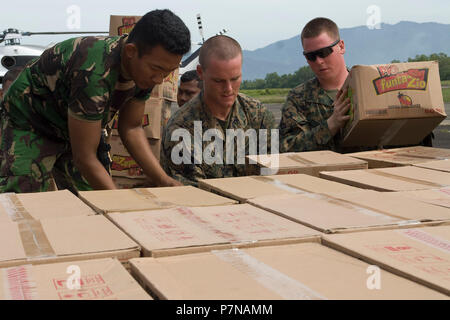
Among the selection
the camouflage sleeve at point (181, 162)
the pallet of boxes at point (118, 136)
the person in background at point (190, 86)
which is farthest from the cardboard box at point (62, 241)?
the person in background at point (190, 86)

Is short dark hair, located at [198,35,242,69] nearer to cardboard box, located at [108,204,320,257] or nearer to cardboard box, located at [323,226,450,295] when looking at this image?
cardboard box, located at [108,204,320,257]

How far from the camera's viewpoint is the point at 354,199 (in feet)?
5.98

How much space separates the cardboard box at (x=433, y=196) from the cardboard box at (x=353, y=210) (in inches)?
2.1

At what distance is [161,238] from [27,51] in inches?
690

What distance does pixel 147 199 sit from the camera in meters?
1.91

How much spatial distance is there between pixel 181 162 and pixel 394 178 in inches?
45.4

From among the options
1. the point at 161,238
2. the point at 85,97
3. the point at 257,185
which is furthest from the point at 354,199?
the point at 85,97

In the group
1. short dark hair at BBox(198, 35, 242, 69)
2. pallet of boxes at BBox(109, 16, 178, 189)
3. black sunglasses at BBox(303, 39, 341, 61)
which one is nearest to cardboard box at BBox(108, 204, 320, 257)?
short dark hair at BBox(198, 35, 242, 69)

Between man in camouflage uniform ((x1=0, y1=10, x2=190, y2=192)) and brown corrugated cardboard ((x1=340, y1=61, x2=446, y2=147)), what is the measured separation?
0.89 m

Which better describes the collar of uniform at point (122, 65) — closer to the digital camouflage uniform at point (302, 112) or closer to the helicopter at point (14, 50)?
the digital camouflage uniform at point (302, 112)

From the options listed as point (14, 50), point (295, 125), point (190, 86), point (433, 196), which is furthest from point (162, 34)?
point (14, 50)

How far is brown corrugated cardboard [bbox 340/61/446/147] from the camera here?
110 inches

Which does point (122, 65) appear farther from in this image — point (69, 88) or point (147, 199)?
point (147, 199)
